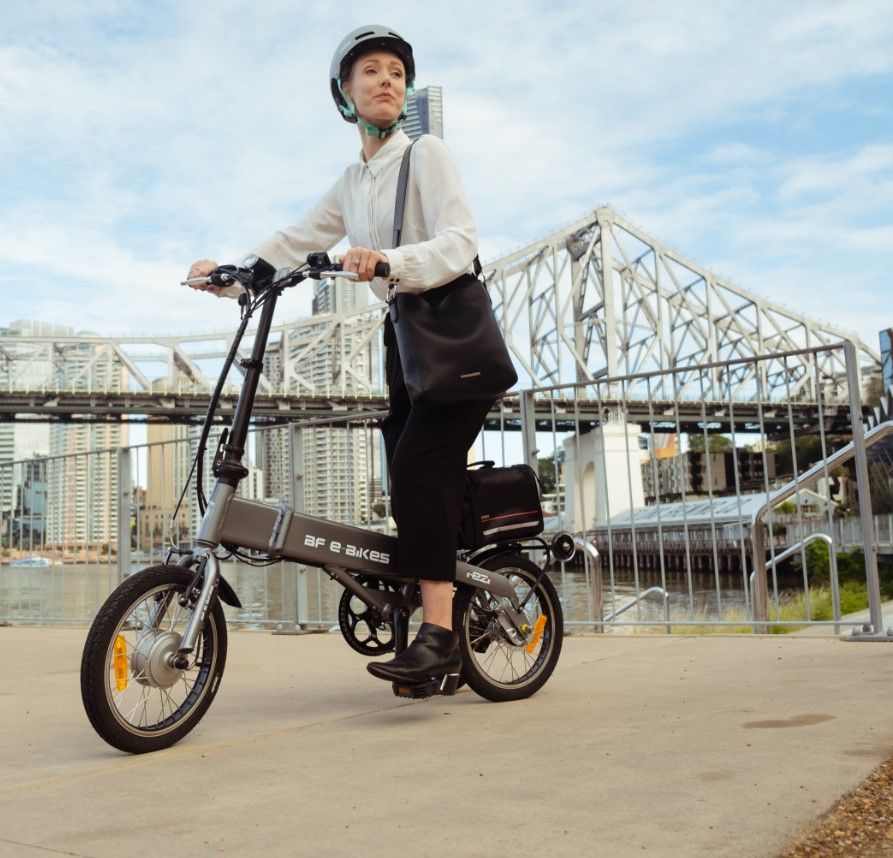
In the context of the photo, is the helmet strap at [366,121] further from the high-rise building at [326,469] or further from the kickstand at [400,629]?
the high-rise building at [326,469]

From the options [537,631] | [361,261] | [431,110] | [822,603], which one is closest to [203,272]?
[361,261]

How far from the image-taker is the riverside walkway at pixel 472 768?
1340mm

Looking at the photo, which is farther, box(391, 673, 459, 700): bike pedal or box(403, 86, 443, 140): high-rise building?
box(403, 86, 443, 140): high-rise building

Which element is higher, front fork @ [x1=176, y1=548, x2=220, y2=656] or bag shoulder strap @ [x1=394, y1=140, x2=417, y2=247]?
bag shoulder strap @ [x1=394, y1=140, x2=417, y2=247]

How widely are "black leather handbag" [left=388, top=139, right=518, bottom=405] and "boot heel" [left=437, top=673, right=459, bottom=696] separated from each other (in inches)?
22.7

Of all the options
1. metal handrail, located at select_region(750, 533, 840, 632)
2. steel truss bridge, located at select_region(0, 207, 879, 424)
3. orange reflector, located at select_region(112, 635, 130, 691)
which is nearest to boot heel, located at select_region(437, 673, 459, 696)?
orange reflector, located at select_region(112, 635, 130, 691)

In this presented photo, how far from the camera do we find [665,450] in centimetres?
637

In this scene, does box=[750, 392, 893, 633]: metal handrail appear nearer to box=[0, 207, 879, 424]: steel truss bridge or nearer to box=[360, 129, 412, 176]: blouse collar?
box=[360, 129, 412, 176]: blouse collar

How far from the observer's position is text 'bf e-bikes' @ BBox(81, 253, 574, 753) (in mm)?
1939

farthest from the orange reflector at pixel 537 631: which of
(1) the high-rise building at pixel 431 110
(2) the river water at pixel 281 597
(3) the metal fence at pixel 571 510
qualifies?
(1) the high-rise building at pixel 431 110

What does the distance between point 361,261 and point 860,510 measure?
2272mm

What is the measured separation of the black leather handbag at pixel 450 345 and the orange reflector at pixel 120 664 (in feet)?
2.36

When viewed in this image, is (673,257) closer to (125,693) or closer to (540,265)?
(540,265)

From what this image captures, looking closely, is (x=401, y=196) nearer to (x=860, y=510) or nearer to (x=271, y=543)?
(x=271, y=543)
